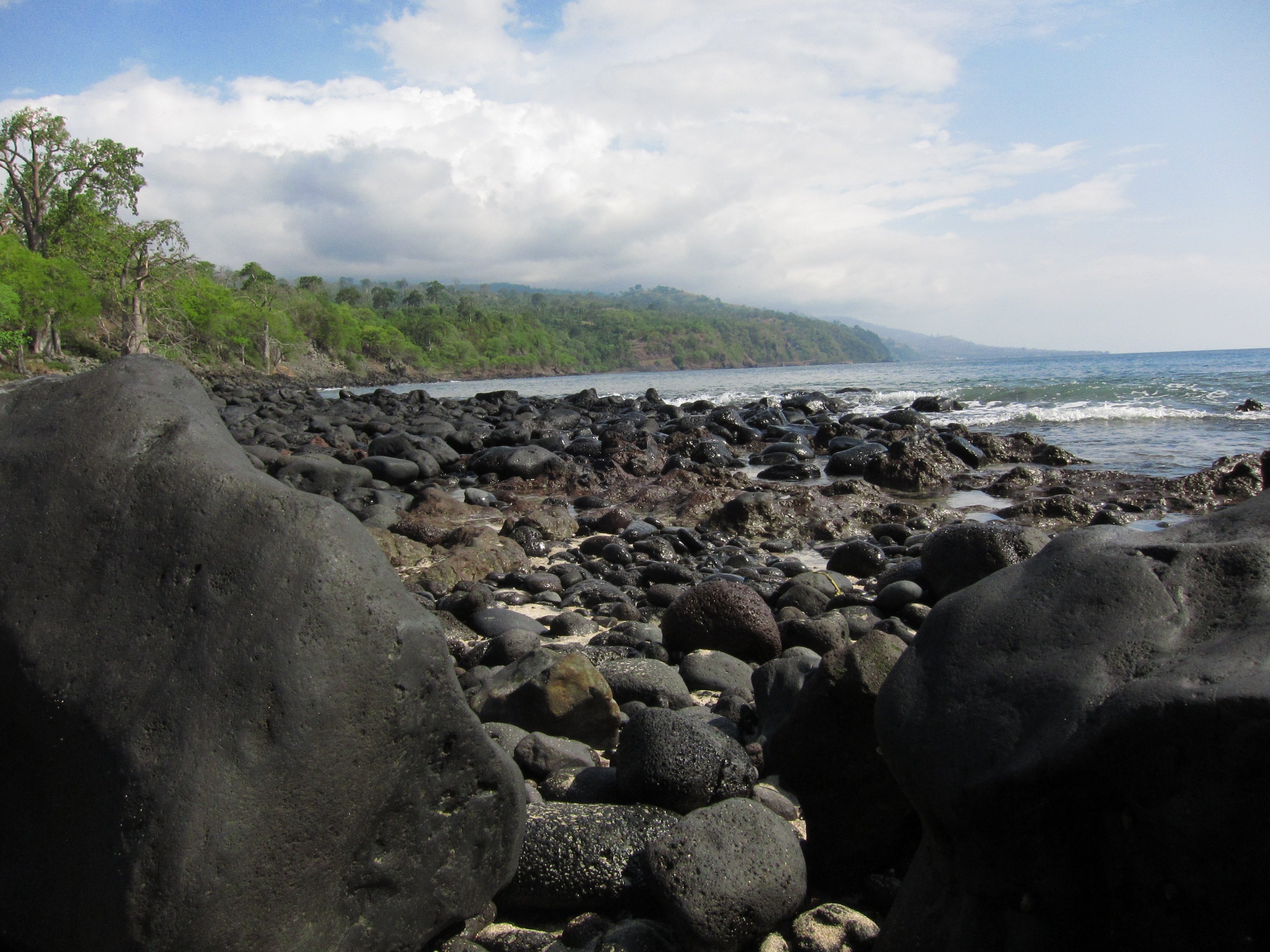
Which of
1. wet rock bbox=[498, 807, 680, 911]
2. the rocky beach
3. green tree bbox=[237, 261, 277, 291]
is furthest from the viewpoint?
green tree bbox=[237, 261, 277, 291]

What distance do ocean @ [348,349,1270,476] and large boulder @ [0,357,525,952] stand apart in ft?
44.2

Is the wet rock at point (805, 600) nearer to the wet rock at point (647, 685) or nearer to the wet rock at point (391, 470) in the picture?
the wet rock at point (647, 685)

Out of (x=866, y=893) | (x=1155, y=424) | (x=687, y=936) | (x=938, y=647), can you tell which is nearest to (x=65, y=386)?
(x=687, y=936)

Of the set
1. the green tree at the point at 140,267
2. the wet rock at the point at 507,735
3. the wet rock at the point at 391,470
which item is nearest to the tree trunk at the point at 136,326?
the green tree at the point at 140,267

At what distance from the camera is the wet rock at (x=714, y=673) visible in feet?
15.1

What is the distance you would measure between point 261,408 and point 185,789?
2450cm

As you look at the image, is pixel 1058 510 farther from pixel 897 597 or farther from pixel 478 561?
pixel 478 561

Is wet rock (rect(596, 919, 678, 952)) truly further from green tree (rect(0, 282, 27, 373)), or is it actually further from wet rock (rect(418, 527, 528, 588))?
green tree (rect(0, 282, 27, 373))

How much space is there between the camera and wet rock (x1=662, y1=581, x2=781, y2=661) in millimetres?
5109

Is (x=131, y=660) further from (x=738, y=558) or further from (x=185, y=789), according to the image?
(x=738, y=558)

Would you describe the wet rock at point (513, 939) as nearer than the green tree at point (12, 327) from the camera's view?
Yes

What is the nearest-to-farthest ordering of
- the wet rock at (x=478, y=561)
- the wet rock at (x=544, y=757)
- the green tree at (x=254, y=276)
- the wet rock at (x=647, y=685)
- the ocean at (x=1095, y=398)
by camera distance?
the wet rock at (x=544, y=757), the wet rock at (x=647, y=685), the wet rock at (x=478, y=561), the ocean at (x=1095, y=398), the green tree at (x=254, y=276)

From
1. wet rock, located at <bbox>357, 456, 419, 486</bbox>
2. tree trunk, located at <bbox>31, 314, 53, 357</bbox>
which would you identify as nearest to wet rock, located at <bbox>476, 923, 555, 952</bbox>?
wet rock, located at <bbox>357, 456, 419, 486</bbox>

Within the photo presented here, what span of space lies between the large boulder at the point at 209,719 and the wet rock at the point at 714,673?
7.67 ft
